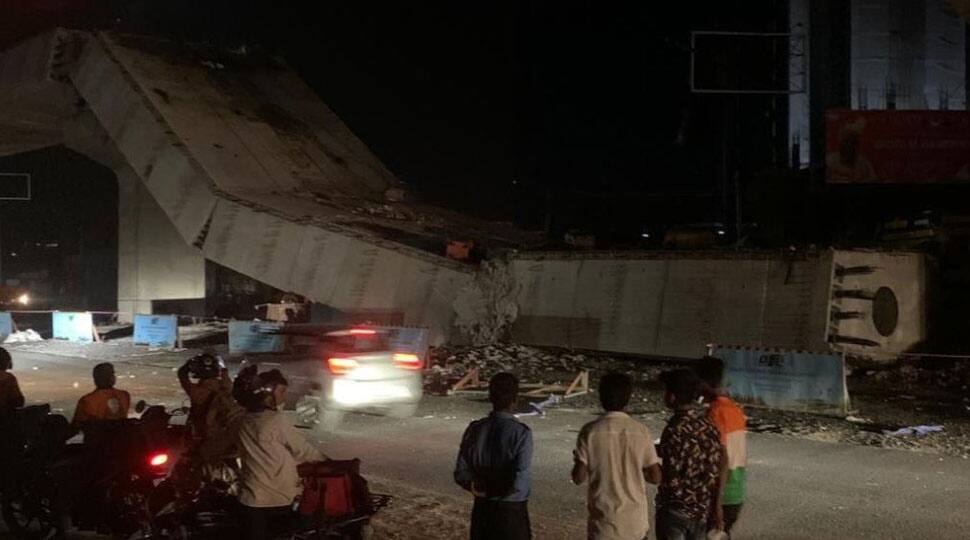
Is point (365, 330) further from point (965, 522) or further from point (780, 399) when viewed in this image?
point (965, 522)

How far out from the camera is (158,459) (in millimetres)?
7152

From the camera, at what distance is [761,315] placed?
770 inches

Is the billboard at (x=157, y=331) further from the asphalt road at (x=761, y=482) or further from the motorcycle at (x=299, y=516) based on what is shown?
the motorcycle at (x=299, y=516)

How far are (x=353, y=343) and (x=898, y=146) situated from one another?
21.9 m

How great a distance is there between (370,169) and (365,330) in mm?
21003

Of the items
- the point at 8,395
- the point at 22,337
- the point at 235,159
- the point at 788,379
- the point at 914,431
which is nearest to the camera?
the point at 8,395

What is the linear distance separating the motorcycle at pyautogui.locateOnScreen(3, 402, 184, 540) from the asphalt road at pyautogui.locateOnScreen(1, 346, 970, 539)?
1943 mm

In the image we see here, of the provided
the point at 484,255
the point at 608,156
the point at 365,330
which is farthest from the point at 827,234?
the point at 365,330

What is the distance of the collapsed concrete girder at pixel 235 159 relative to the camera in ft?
83.1

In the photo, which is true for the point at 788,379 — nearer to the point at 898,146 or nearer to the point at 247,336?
the point at 247,336

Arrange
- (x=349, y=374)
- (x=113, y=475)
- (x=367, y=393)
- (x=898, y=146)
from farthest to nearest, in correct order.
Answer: (x=898, y=146) → (x=367, y=393) → (x=349, y=374) → (x=113, y=475)

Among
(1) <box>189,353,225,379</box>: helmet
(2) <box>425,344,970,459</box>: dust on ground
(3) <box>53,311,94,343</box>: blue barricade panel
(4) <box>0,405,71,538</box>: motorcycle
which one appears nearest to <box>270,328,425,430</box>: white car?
(2) <box>425,344,970,459</box>: dust on ground

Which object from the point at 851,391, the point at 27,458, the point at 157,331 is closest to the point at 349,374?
the point at 27,458

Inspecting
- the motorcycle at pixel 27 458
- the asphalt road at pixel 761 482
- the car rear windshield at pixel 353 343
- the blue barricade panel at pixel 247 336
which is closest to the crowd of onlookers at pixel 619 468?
the asphalt road at pixel 761 482
